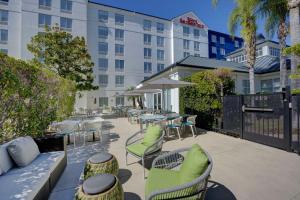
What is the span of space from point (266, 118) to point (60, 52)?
17.0 metres

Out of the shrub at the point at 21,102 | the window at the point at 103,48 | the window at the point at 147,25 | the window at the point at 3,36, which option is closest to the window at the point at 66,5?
the window at the point at 103,48

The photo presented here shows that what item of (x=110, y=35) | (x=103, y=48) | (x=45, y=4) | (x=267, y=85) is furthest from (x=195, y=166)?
(x=45, y=4)

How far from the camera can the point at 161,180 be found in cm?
286

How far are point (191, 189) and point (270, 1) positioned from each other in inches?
503

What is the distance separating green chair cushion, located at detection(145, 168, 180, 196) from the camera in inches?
104

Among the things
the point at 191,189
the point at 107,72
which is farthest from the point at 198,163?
the point at 107,72

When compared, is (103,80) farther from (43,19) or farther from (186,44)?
(186,44)

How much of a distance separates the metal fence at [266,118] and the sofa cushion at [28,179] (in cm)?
693

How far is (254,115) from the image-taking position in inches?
268

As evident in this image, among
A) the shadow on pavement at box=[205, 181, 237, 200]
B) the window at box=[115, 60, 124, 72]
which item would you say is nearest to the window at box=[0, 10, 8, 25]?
the window at box=[115, 60, 124, 72]

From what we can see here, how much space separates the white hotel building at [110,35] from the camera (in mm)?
27109

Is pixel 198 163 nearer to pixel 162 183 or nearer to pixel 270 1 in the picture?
pixel 162 183

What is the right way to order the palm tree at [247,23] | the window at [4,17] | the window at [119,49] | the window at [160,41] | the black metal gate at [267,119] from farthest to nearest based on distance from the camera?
the window at [160,41]
the window at [119,49]
the window at [4,17]
the palm tree at [247,23]
the black metal gate at [267,119]

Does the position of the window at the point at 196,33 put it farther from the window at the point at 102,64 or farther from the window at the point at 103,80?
the window at the point at 103,80
